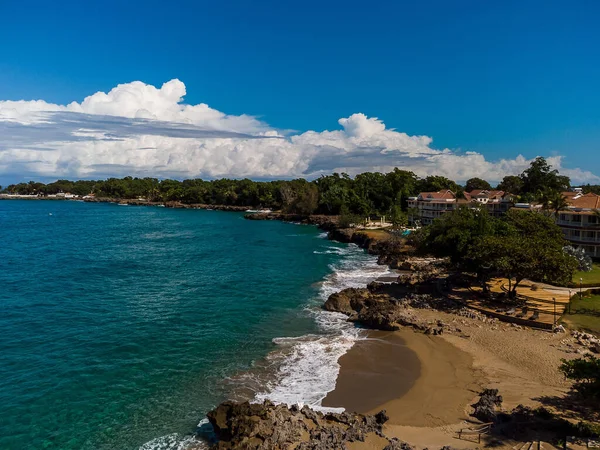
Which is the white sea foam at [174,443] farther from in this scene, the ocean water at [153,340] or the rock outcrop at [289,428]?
the rock outcrop at [289,428]

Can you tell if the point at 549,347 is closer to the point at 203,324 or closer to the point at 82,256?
the point at 203,324

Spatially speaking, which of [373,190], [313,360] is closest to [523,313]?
[313,360]

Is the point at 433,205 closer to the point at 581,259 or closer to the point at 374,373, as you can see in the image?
the point at 581,259

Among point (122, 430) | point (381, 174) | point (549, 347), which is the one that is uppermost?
point (381, 174)

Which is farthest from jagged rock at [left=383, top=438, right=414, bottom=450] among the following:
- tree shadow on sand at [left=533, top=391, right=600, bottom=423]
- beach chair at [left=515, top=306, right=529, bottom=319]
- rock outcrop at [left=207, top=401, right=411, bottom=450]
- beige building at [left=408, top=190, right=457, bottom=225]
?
beige building at [left=408, top=190, right=457, bottom=225]

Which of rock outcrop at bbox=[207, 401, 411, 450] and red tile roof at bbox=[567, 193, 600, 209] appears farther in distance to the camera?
red tile roof at bbox=[567, 193, 600, 209]

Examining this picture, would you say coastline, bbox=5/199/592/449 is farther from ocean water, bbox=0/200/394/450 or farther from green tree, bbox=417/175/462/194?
green tree, bbox=417/175/462/194

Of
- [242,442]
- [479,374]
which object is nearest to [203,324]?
[242,442]
